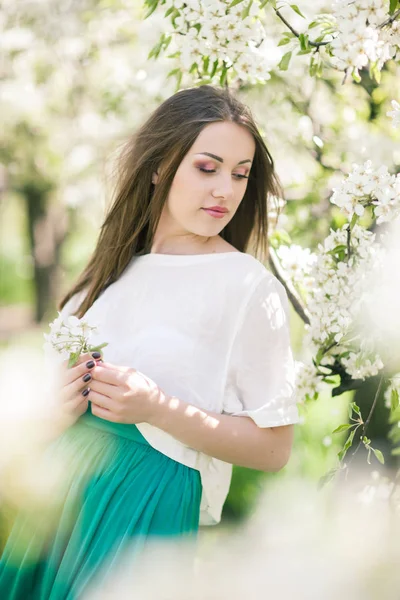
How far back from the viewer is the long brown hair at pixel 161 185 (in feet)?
6.95

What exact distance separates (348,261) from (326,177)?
1.05m

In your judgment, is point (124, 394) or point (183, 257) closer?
point (124, 394)

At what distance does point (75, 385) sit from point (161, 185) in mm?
623

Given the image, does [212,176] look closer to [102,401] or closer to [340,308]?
[340,308]

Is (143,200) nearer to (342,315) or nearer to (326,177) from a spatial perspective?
(342,315)

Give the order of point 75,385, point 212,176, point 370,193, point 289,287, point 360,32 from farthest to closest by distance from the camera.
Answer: point 289,287 < point 212,176 < point 75,385 < point 370,193 < point 360,32

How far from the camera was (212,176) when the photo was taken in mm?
2057

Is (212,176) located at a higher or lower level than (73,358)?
higher

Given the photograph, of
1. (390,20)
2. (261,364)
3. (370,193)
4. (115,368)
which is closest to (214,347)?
(261,364)

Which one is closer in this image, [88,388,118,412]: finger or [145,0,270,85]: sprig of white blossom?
[88,388,118,412]: finger

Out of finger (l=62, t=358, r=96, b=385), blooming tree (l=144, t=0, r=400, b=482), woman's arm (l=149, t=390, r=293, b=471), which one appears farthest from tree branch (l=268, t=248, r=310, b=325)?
finger (l=62, t=358, r=96, b=385)

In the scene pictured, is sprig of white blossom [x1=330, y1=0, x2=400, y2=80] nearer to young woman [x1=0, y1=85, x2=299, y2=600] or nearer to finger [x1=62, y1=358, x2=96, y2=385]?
young woman [x1=0, y1=85, x2=299, y2=600]

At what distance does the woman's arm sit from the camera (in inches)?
74.5

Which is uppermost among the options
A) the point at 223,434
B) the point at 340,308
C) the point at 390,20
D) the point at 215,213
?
the point at 390,20
